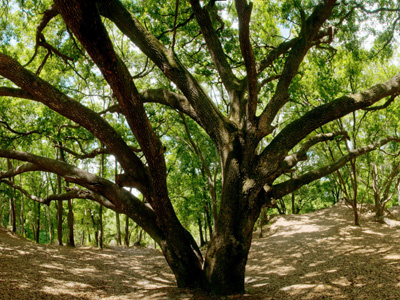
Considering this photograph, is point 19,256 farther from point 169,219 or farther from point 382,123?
point 382,123

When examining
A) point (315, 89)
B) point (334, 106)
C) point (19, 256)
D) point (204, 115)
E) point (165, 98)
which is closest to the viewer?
point (334, 106)

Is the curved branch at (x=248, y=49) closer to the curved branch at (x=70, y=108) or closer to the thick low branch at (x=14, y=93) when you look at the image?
the curved branch at (x=70, y=108)

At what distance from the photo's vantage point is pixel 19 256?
26.4 ft

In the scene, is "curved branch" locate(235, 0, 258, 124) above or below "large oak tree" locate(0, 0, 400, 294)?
above

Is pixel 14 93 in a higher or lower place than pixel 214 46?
lower

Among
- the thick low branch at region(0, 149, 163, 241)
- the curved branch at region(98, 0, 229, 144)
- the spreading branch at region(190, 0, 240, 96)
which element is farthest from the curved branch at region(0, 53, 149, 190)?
the spreading branch at region(190, 0, 240, 96)

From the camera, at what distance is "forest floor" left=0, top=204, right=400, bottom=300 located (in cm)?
457

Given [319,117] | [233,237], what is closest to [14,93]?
[233,237]

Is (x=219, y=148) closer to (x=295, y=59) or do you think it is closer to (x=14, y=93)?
(x=295, y=59)

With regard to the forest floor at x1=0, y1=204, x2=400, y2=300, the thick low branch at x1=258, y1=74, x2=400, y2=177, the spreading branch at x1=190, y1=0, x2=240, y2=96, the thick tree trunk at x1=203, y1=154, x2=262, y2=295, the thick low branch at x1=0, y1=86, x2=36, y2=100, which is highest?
the spreading branch at x1=190, y1=0, x2=240, y2=96

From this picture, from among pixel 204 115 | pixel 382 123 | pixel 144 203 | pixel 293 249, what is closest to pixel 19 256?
pixel 144 203

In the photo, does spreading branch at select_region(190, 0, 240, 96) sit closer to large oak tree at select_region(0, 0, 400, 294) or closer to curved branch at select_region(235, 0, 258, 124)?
large oak tree at select_region(0, 0, 400, 294)

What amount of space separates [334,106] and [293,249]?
7.23 meters

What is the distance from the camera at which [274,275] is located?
22.0ft
